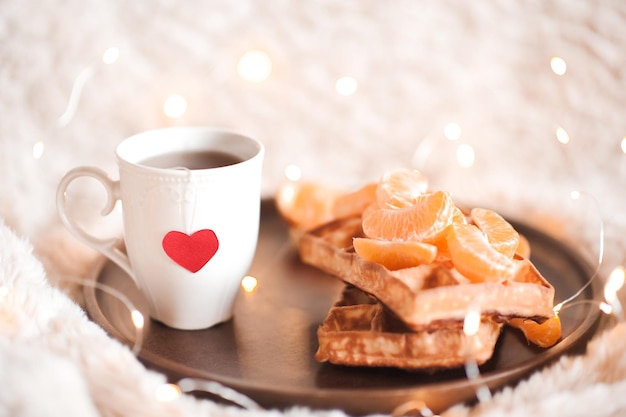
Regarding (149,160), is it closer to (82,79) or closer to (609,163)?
(82,79)

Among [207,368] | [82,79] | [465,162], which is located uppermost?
[82,79]

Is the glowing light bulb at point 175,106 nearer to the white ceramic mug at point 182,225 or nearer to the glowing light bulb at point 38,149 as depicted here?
the glowing light bulb at point 38,149

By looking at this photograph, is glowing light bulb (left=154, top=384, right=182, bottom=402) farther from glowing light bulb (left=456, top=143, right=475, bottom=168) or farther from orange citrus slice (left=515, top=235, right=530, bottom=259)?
glowing light bulb (left=456, top=143, right=475, bottom=168)

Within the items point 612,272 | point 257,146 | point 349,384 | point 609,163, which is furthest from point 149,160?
point 609,163

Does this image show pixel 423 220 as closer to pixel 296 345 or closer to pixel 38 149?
pixel 296 345

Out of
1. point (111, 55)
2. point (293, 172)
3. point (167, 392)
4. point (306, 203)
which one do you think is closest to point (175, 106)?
point (111, 55)

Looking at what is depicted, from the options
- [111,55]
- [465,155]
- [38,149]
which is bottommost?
[465,155]
